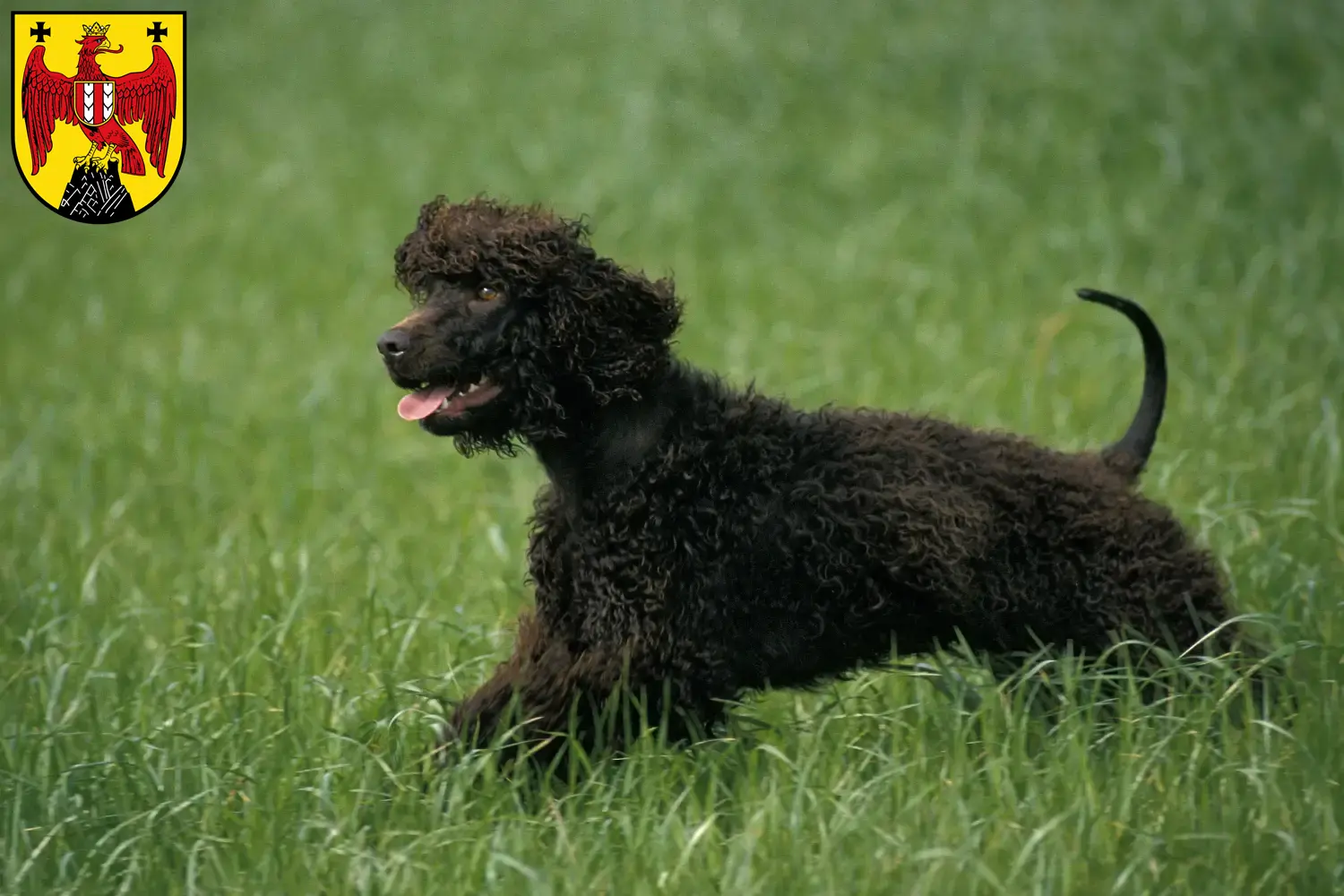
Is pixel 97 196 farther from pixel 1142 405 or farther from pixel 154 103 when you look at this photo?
pixel 1142 405

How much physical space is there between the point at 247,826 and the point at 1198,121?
10712mm

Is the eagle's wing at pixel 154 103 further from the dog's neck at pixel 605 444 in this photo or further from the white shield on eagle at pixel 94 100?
the dog's neck at pixel 605 444

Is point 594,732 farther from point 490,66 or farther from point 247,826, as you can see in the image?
point 490,66

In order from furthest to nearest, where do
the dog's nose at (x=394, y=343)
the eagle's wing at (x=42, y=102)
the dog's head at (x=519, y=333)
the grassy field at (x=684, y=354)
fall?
1. the eagle's wing at (x=42, y=102)
2. the dog's head at (x=519, y=333)
3. the dog's nose at (x=394, y=343)
4. the grassy field at (x=684, y=354)

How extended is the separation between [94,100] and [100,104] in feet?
0.08

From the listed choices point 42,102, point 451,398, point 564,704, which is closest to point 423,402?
point 451,398

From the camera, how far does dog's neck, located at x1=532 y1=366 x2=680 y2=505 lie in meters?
4.25

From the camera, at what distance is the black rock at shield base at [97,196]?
18.5 ft

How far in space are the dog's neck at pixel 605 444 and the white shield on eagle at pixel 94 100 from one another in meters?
2.32

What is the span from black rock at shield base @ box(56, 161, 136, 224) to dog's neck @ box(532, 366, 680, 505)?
2204mm

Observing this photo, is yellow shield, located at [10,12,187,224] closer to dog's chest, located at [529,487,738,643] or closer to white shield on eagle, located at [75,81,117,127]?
white shield on eagle, located at [75,81,117,127]

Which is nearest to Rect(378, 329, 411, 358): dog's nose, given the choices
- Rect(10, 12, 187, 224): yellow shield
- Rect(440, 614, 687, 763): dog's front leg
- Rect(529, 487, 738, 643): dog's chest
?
Rect(529, 487, 738, 643): dog's chest

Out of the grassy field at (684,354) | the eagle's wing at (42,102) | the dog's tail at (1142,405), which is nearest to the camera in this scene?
the grassy field at (684,354)

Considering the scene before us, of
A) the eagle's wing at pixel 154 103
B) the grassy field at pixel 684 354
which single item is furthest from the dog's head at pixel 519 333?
the eagle's wing at pixel 154 103
